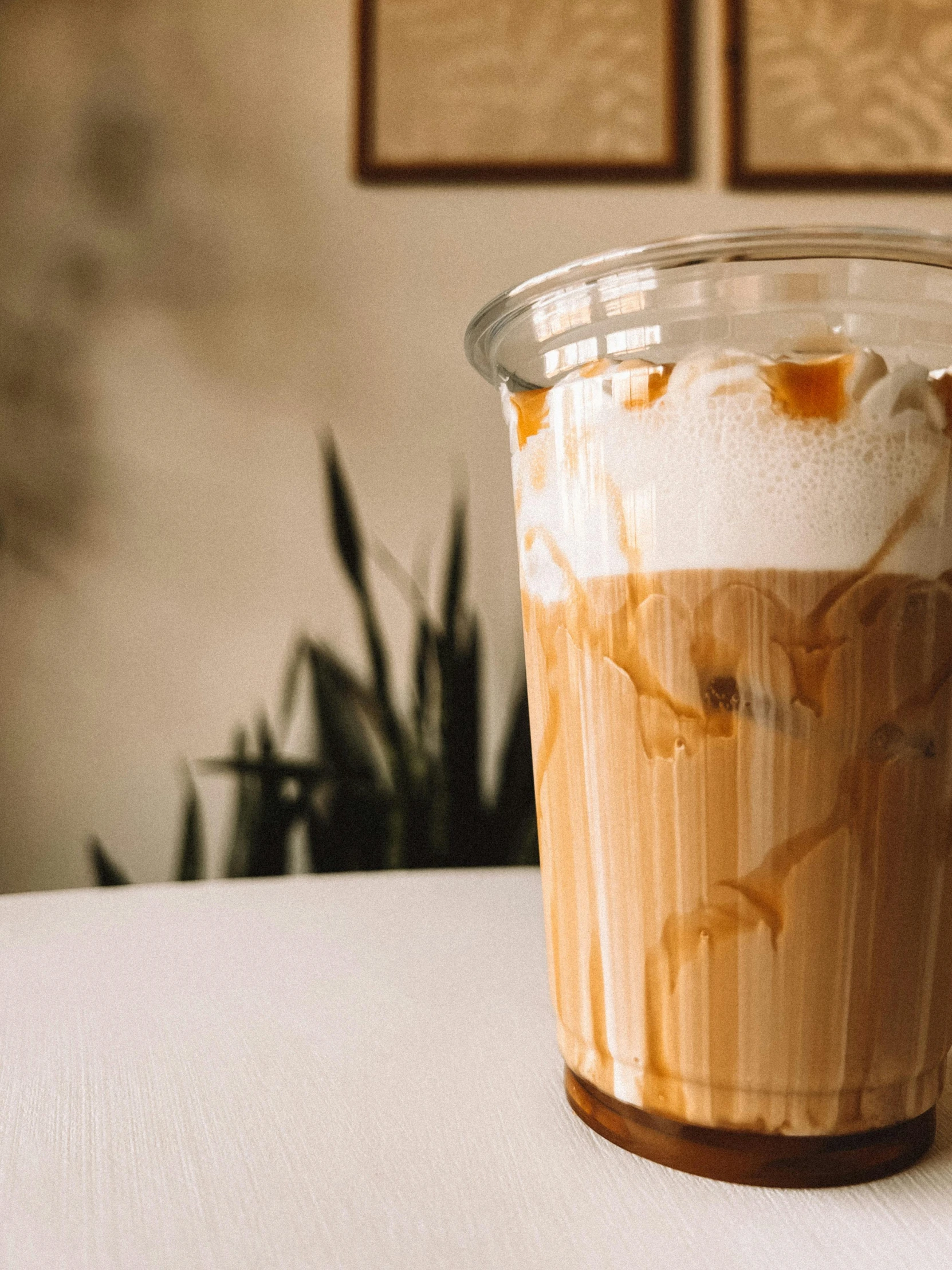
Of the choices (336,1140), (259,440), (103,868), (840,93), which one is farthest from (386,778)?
(840,93)

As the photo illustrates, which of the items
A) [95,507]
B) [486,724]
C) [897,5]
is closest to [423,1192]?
[486,724]

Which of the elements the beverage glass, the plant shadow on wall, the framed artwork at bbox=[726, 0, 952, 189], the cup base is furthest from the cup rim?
the framed artwork at bbox=[726, 0, 952, 189]

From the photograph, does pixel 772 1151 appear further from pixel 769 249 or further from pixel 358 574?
pixel 358 574

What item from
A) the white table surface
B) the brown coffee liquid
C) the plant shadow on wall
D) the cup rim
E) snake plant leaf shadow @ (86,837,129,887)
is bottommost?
snake plant leaf shadow @ (86,837,129,887)

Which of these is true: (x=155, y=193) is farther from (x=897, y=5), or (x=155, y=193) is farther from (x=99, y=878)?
(x=897, y=5)

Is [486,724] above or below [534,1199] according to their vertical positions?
below

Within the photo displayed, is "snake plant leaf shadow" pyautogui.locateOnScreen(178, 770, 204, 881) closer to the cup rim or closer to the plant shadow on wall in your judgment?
the plant shadow on wall
